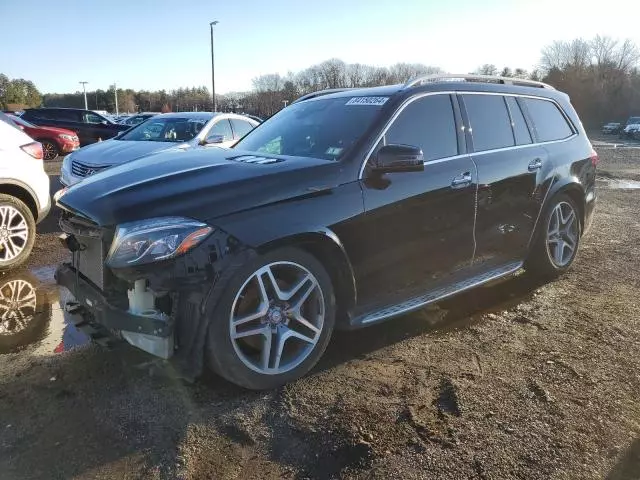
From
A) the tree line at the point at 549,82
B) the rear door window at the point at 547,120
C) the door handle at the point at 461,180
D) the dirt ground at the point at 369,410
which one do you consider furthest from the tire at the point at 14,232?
the tree line at the point at 549,82

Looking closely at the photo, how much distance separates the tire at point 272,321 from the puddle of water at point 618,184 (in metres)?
11.7

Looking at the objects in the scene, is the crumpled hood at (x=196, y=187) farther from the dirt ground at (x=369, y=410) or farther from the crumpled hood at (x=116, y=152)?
the crumpled hood at (x=116, y=152)

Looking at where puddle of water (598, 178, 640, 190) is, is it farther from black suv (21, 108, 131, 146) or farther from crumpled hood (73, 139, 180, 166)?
black suv (21, 108, 131, 146)

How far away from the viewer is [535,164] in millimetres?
4906

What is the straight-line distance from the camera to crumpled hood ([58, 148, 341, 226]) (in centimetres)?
301

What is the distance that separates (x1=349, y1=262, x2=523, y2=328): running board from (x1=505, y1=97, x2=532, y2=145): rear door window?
1151mm

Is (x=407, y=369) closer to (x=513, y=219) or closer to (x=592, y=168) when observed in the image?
(x=513, y=219)

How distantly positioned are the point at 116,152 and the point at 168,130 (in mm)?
1326

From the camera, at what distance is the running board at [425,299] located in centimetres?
359

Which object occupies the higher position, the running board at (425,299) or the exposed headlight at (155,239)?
the exposed headlight at (155,239)

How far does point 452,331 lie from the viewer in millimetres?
4203

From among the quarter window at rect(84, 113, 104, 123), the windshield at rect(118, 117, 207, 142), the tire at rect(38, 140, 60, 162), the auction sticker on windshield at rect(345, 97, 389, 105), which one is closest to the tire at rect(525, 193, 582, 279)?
the auction sticker on windshield at rect(345, 97, 389, 105)

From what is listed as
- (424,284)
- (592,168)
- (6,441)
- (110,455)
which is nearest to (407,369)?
(424,284)

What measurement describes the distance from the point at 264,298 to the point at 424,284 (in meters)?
1.41
